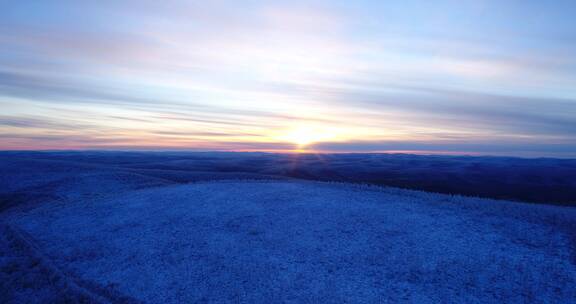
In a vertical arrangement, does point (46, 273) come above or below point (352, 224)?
below

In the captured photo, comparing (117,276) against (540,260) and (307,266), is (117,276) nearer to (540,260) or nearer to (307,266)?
(307,266)

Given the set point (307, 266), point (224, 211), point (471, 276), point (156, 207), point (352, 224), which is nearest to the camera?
point (471, 276)

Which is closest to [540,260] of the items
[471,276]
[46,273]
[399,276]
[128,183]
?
[471,276]
